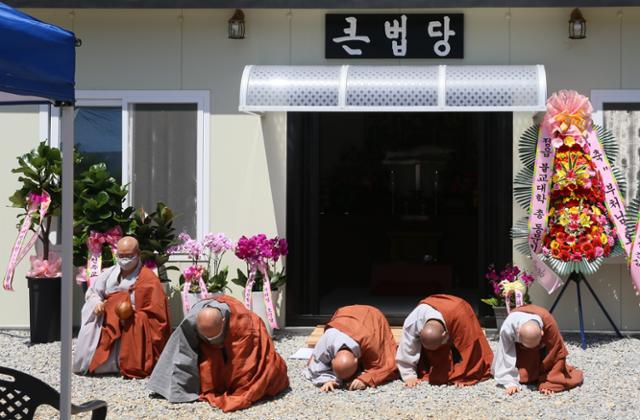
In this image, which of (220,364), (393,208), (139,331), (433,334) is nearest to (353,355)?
(433,334)

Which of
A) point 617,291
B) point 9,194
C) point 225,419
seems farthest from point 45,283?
point 617,291

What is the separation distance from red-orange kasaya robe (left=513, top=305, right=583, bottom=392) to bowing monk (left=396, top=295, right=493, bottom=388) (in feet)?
1.12

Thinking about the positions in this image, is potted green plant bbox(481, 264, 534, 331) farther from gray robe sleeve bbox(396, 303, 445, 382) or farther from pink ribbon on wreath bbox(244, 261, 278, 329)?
pink ribbon on wreath bbox(244, 261, 278, 329)

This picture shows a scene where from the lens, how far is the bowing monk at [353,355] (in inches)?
247

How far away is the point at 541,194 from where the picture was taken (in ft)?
25.5

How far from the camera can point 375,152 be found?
45.0ft

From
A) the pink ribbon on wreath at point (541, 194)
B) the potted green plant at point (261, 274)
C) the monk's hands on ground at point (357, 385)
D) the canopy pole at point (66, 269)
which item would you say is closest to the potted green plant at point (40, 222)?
the potted green plant at point (261, 274)

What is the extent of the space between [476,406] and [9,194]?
5297 mm

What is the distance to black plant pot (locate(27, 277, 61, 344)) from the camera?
25.5 feet

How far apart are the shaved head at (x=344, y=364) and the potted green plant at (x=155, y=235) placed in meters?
2.32

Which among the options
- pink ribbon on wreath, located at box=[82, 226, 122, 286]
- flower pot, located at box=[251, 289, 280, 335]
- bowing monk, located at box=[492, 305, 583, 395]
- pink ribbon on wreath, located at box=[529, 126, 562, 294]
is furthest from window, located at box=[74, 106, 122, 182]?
bowing monk, located at box=[492, 305, 583, 395]

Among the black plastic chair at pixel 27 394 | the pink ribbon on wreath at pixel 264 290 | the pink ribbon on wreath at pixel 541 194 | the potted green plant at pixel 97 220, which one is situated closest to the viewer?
the black plastic chair at pixel 27 394

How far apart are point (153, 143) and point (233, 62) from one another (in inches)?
46.1

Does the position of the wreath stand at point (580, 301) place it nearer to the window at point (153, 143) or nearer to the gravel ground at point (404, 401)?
the gravel ground at point (404, 401)
